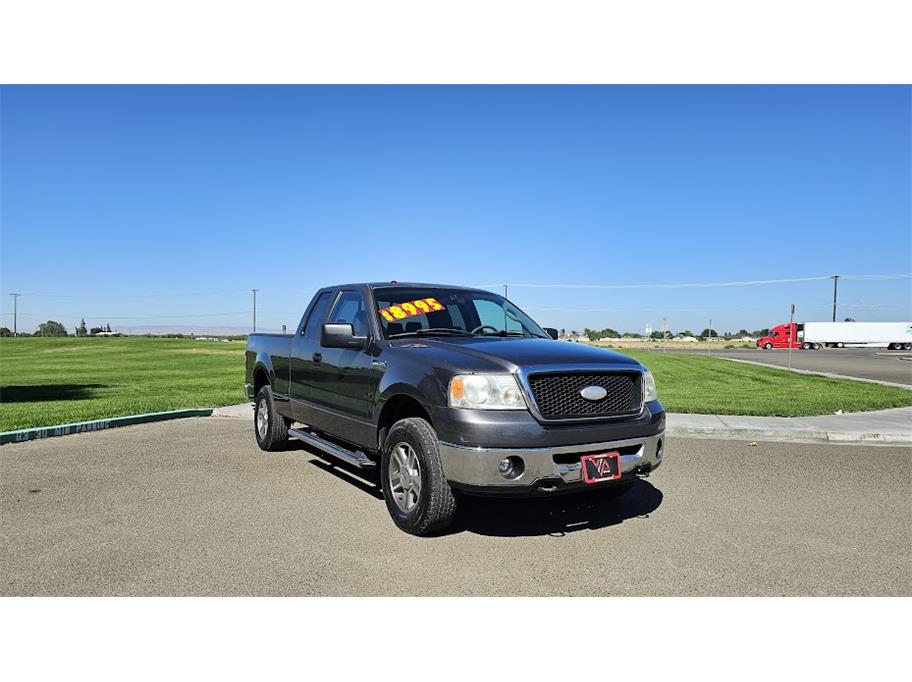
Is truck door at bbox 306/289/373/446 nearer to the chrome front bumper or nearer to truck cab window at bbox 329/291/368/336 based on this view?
truck cab window at bbox 329/291/368/336

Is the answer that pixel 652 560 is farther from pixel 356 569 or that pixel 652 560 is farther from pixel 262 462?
pixel 262 462

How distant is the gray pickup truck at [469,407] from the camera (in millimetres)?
4367

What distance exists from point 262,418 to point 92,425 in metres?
3.11

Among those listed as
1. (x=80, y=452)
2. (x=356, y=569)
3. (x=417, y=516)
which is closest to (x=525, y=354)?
(x=417, y=516)

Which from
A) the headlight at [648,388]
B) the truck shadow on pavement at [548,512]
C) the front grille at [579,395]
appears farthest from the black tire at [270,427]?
the headlight at [648,388]

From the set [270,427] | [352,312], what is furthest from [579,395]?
[270,427]

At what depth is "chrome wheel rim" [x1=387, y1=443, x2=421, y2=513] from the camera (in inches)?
187

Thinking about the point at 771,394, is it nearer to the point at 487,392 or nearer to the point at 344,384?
the point at 344,384

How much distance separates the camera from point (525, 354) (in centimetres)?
479

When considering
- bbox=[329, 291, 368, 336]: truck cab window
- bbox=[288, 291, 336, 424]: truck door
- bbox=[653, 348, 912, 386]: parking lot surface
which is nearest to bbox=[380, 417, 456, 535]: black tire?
bbox=[329, 291, 368, 336]: truck cab window

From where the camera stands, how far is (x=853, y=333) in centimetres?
6419

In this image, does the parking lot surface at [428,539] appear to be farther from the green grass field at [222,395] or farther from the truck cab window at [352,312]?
the green grass field at [222,395]

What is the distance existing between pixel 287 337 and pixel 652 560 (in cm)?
485

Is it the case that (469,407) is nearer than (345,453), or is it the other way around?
(469,407)
